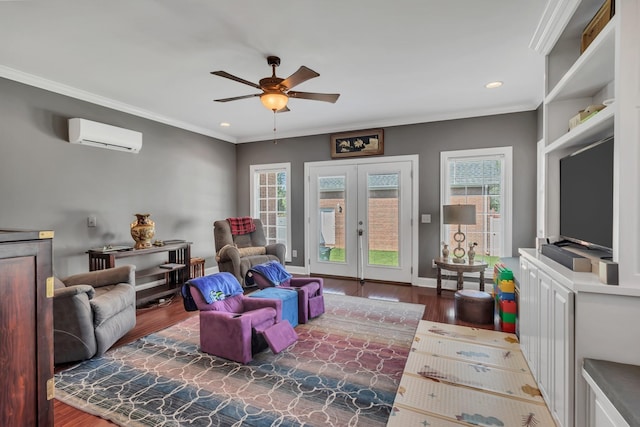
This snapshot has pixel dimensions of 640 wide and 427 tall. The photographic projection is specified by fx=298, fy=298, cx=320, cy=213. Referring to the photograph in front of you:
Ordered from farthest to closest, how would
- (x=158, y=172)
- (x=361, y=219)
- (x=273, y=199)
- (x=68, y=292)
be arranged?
(x=273, y=199), (x=361, y=219), (x=158, y=172), (x=68, y=292)

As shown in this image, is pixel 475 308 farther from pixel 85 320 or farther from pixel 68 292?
pixel 68 292

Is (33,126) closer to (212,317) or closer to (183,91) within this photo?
(183,91)

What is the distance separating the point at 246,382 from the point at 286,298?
0.91 meters

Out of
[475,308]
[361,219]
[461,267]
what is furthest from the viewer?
[361,219]

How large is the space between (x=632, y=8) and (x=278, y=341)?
2.82 metres

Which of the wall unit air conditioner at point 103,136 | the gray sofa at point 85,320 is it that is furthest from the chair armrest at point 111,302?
the wall unit air conditioner at point 103,136

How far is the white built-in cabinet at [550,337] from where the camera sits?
139cm

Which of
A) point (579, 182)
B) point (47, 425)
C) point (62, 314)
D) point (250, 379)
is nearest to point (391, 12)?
point (579, 182)

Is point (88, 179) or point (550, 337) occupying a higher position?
point (88, 179)

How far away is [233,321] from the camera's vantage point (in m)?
2.35

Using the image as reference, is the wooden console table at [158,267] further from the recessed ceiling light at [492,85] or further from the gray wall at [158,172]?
the recessed ceiling light at [492,85]

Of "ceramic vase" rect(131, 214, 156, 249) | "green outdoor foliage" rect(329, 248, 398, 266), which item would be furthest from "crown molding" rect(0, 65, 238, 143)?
"green outdoor foliage" rect(329, 248, 398, 266)

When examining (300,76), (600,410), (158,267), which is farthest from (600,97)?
(158,267)

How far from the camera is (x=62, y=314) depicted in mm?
2295
